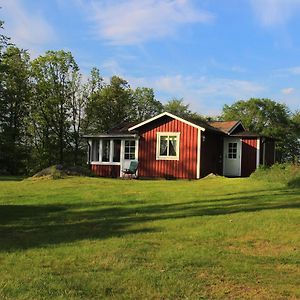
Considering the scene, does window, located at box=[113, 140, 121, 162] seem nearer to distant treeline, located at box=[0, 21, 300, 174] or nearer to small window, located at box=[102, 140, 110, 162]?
small window, located at box=[102, 140, 110, 162]

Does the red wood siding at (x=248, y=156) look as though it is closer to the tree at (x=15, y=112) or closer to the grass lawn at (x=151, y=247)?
the grass lawn at (x=151, y=247)

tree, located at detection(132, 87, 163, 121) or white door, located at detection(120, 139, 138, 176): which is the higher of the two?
tree, located at detection(132, 87, 163, 121)

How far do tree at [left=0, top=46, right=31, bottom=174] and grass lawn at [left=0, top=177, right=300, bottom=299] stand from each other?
94.8 ft

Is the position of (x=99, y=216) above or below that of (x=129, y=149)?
below

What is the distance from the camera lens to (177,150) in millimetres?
26938

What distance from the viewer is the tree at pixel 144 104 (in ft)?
179

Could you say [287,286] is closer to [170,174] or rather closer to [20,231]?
[20,231]

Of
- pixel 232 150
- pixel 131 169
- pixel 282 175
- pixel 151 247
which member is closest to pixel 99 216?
pixel 151 247

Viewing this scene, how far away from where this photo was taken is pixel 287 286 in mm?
5547

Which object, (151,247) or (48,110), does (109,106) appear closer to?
(48,110)

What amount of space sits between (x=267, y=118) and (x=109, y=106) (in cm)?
2088

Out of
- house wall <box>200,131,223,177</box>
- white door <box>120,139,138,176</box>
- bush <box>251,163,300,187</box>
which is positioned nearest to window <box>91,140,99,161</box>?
white door <box>120,139,138,176</box>

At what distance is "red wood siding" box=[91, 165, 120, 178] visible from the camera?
28688 mm

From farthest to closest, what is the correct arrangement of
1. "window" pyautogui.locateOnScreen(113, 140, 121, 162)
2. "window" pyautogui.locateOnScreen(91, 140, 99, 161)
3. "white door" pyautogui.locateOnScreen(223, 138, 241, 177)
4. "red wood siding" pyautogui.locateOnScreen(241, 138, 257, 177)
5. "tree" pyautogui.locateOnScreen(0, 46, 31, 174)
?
"tree" pyautogui.locateOnScreen(0, 46, 31, 174), "window" pyautogui.locateOnScreen(91, 140, 99, 161), "window" pyautogui.locateOnScreen(113, 140, 121, 162), "white door" pyautogui.locateOnScreen(223, 138, 241, 177), "red wood siding" pyautogui.locateOnScreen(241, 138, 257, 177)
